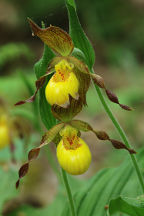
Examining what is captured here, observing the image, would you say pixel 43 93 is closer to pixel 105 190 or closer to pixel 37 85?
pixel 37 85

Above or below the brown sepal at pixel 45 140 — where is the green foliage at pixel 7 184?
below

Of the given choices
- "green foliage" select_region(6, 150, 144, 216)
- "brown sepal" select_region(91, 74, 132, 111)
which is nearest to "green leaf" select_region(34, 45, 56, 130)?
"brown sepal" select_region(91, 74, 132, 111)

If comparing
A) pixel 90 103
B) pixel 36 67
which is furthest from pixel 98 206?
pixel 90 103

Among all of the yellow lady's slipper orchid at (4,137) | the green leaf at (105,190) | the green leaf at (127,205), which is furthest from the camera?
the yellow lady's slipper orchid at (4,137)

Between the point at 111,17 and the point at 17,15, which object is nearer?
the point at 111,17

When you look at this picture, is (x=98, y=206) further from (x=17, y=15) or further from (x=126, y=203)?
(x=17, y=15)

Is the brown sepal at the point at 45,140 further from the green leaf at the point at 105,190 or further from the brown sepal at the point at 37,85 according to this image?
the green leaf at the point at 105,190

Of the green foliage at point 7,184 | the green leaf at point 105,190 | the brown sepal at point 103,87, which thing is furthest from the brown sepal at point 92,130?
the green foliage at point 7,184
